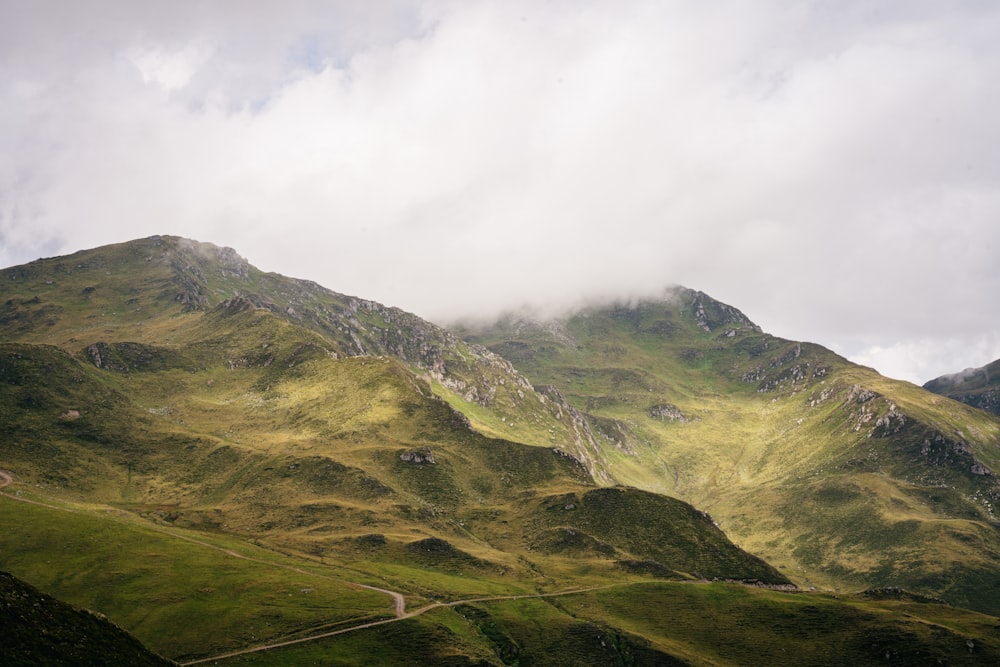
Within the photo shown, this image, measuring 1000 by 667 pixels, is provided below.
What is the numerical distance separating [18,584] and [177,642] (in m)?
67.9

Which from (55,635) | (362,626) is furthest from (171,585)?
(55,635)

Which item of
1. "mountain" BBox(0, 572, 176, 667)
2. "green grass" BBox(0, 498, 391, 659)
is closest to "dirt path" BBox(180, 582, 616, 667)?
"green grass" BBox(0, 498, 391, 659)

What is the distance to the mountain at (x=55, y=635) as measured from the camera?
73250 millimetres

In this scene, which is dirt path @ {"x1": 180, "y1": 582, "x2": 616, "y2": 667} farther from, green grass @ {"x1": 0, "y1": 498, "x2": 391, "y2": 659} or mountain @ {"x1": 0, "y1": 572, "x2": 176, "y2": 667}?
mountain @ {"x1": 0, "y1": 572, "x2": 176, "y2": 667}

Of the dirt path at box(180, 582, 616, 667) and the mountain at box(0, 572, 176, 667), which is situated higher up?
the mountain at box(0, 572, 176, 667)

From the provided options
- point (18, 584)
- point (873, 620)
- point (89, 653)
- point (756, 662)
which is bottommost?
point (756, 662)

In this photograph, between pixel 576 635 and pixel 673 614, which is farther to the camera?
pixel 673 614

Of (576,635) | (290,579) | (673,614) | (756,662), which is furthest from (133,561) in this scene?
(756,662)

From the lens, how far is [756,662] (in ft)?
551

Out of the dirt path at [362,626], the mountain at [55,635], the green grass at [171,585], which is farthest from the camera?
the green grass at [171,585]

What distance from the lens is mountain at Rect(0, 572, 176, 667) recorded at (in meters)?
73.2

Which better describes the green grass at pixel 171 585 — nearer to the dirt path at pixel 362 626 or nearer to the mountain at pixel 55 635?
the dirt path at pixel 362 626

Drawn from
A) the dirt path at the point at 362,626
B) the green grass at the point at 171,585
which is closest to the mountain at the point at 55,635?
the dirt path at the point at 362,626

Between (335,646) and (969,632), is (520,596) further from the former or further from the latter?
(969,632)
